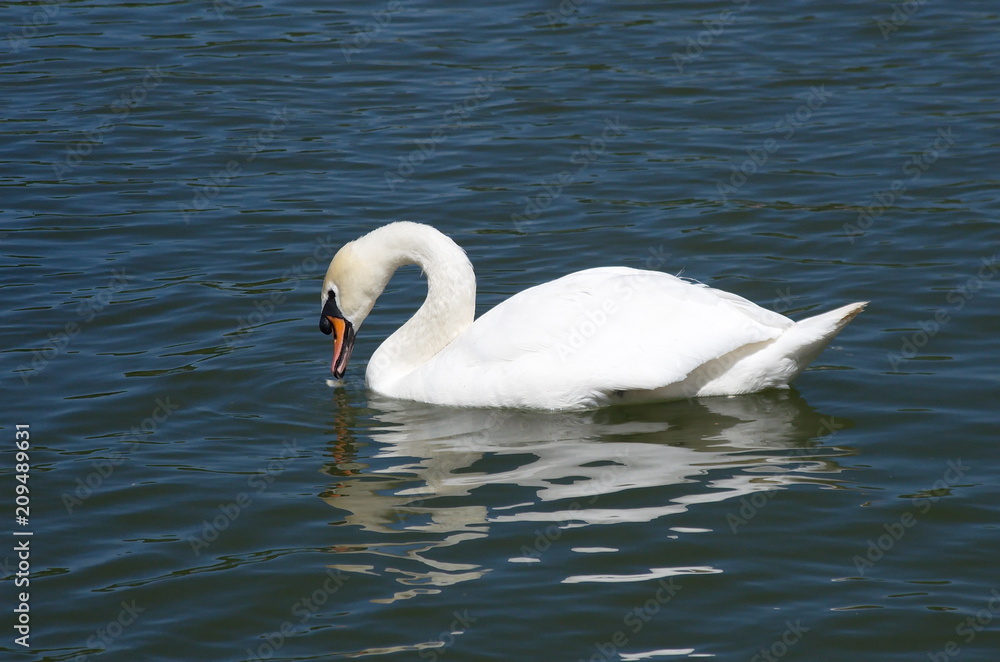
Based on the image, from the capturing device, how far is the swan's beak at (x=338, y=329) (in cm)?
883

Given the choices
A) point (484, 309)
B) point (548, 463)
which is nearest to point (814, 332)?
point (548, 463)

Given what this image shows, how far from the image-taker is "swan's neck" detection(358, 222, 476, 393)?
340 inches

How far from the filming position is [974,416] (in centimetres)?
779

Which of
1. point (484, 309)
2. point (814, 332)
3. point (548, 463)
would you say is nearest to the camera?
point (548, 463)

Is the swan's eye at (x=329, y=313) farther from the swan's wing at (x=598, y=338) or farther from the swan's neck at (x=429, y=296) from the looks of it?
the swan's wing at (x=598, y=338)

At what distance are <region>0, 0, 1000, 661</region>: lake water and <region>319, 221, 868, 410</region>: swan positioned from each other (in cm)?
17

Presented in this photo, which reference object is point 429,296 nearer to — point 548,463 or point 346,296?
point 346,296

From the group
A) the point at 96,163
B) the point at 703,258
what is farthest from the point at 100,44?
the point at 703,258

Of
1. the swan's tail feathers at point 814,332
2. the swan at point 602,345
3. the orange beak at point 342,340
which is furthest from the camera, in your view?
the orange beak at point 342,340

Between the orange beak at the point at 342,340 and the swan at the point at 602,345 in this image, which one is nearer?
the swan at the point at 602,345

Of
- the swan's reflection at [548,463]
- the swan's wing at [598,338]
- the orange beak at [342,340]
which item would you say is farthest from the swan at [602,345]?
the orange beak at [342,340]

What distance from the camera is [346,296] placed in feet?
28.8

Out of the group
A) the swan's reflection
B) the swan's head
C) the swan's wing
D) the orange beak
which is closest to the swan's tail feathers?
the swan's wing

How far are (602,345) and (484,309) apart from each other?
215 cm
